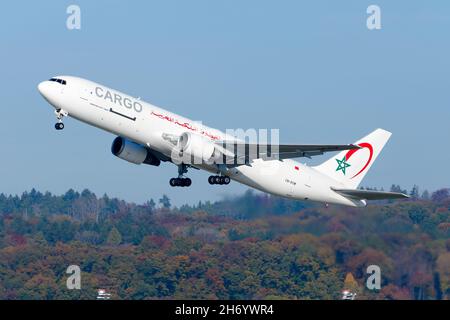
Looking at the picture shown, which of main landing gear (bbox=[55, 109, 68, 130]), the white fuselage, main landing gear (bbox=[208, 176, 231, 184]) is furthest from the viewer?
main landing gear (bbox=[208, 176, 231, 184])

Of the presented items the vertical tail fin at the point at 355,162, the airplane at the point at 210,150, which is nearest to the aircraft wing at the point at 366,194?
the airplane at the point at 210,150

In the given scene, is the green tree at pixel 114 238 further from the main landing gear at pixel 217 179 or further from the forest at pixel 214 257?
the main landing gear at pixel 217 179

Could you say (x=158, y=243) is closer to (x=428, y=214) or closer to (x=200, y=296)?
(x=200, y=296)

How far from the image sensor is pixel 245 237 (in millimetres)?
56344

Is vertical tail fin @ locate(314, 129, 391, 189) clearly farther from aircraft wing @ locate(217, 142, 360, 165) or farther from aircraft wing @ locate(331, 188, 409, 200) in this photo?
aircraft wing @ locate(217, 142, 360, 165)

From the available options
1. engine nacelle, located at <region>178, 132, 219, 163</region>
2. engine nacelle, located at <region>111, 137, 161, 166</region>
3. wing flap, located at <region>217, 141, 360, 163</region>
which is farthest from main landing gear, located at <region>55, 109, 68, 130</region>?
wing flap, located at <region>217, 141, 360, 163</region>

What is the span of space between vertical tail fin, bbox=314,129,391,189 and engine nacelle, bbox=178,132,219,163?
25.8ft

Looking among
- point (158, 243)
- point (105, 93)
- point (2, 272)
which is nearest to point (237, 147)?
point (105, 93)

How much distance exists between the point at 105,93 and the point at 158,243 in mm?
21578

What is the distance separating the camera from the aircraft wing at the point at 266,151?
44719 mm

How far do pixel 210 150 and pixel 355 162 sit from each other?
31.6 feet

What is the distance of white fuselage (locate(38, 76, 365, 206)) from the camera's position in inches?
1684

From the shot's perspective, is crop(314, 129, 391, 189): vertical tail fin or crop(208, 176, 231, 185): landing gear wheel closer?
crop(208, 176, 231, 185): landing gear wheel

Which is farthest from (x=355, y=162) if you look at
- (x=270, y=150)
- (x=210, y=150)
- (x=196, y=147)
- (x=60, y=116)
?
(x=60, y=116)
